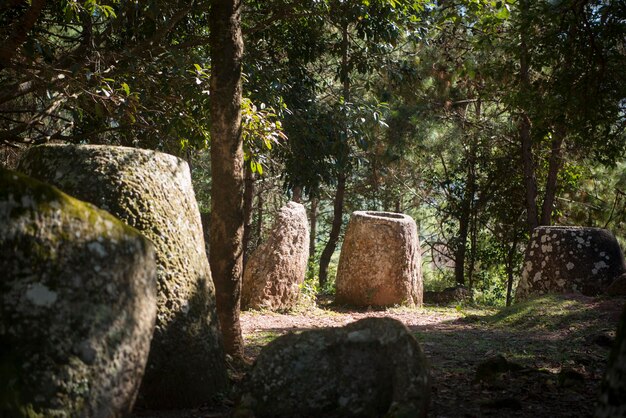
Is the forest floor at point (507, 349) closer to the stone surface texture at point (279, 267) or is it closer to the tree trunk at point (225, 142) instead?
the stone surface texture at point (279, 267)

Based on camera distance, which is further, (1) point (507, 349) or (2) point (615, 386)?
(1) point (507, 349)

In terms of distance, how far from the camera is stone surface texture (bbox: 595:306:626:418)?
106 inches

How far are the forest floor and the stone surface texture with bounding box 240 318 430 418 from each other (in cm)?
48

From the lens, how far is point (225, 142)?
6082mm

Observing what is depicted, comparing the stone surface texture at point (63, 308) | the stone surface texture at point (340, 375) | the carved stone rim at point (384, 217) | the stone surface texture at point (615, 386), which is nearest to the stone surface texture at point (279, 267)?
the carved stone rim at point (384, 217)

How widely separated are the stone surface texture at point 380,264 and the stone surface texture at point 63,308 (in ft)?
28.9

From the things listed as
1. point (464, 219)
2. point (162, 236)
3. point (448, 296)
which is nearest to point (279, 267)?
point (448, 296)

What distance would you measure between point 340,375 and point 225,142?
2.61m

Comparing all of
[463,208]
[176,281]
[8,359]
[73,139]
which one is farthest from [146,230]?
[463,208]

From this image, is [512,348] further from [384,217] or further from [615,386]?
[384,217]

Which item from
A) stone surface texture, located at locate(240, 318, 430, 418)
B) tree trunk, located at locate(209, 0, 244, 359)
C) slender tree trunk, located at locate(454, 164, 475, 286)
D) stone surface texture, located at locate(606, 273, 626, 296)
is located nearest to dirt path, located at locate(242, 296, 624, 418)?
stone surface texture, located at locate(606, 273, 626, 296)

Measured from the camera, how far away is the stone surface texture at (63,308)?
3.11 meters

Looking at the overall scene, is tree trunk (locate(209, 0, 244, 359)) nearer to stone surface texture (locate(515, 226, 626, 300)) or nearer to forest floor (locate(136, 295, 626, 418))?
forest floor (locate(136, 295, 626, 418))

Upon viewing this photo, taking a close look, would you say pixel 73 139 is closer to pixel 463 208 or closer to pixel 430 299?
pixel 430 299
